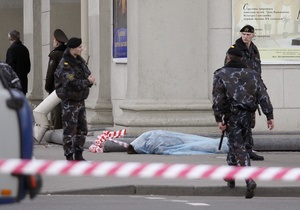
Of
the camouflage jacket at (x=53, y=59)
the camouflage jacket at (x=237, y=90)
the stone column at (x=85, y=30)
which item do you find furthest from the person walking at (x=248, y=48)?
the stone column at (x=85, y=30)

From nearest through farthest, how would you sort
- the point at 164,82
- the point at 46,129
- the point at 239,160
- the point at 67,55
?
1. the point at 239,160
2. the point at 67,55
3. the point at 164,82
4. the point at 46,129

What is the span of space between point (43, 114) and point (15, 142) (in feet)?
45.2

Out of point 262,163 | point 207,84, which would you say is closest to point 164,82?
point 207,84

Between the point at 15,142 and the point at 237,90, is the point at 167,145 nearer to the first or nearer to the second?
the point at 237,90

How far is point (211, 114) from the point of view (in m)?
19.6

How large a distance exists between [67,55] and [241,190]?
3230mm

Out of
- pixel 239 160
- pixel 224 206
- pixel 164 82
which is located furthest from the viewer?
pixel 164 82

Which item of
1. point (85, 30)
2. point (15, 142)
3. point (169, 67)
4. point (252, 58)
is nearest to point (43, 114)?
point (85, 30)

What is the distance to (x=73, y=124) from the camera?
1655 centimetres

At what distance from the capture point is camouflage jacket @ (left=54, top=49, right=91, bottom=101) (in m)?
16.3

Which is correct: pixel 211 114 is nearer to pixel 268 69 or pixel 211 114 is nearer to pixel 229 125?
pixel 268 69

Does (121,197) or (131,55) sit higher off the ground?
(131,55)

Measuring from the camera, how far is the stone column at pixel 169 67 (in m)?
19.4

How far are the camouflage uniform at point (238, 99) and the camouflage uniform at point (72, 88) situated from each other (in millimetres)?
2993
